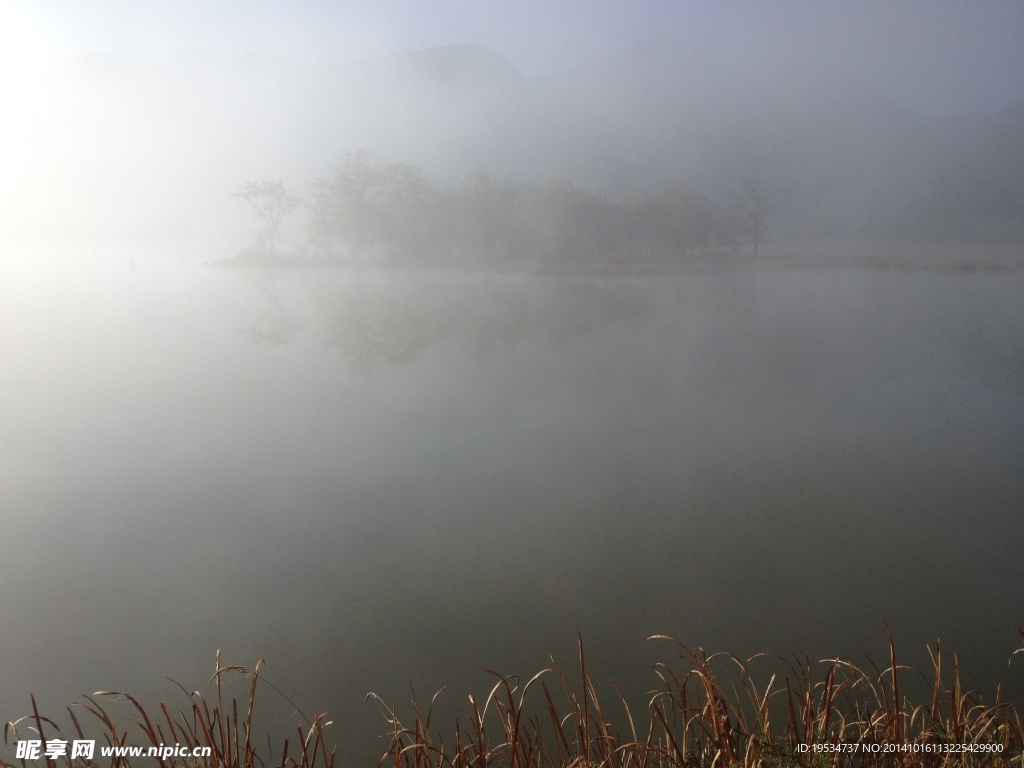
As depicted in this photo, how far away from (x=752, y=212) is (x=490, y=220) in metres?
8.38

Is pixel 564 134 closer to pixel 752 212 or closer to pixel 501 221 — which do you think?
pixel 752 212

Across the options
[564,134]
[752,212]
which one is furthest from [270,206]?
[752,212]

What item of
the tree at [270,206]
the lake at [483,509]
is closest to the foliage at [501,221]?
the tree at [270,206]

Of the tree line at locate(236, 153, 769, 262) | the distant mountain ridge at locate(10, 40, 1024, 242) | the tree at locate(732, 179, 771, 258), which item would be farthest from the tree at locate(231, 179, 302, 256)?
the tree at locate(732, 179, 771, 258)

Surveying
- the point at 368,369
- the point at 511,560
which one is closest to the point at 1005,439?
the point at 511,560

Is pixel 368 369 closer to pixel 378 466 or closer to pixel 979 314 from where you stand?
pixel 378 466

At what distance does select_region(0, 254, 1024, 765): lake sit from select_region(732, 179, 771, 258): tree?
45.7 feet

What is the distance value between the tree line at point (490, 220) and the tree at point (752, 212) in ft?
0.17

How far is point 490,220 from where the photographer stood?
1994 cm

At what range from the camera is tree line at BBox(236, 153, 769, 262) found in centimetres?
1941

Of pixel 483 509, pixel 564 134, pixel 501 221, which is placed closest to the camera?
pixel 483 509

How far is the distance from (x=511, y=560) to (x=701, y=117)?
2919 cm

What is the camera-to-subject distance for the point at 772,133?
92.2ft

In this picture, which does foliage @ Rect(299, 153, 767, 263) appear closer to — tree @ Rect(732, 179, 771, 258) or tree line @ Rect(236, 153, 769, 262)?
tree line @ Rect(236, 153, 769, 262)
